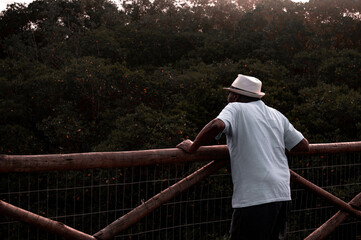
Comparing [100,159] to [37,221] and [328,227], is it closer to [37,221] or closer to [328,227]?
[37,221]


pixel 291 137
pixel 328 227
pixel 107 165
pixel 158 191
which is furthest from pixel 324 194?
pixel 158 191

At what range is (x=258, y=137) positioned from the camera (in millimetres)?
2666

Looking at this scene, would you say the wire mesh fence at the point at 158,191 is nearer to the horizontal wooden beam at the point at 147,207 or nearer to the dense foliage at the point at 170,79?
the dense foliage at the point at 170,79

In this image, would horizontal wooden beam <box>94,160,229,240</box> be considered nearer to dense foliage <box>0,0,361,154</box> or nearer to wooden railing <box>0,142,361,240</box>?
wooden railing <box>0,142,361,240</box>

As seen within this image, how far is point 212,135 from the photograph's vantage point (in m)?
2.58

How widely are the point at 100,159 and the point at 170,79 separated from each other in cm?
842

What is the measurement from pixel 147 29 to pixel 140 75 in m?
6.53

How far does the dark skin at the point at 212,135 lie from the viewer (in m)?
2.55

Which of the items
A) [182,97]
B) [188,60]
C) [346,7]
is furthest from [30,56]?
[346,7]

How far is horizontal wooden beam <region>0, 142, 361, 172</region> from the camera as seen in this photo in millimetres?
2453

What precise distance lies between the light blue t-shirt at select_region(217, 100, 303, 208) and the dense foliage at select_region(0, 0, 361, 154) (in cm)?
488

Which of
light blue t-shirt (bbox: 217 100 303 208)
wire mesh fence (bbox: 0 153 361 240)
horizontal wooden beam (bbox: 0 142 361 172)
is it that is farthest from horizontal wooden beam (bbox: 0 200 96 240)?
wire mesh fence (bbox: 0 153 361 240)

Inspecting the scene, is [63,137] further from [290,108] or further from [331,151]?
[331,151]

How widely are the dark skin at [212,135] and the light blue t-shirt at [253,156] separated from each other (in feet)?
0.24
